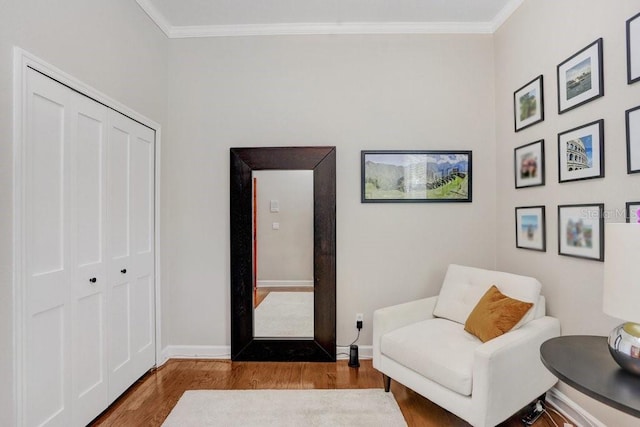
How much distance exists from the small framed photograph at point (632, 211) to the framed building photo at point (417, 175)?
1288 mm

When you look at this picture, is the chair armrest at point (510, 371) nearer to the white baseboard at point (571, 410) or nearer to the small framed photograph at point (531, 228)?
the white baseboard at point (571, 410)

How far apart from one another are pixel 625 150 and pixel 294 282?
2380mm

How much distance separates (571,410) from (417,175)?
1940mm

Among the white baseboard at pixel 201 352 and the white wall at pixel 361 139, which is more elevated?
the white wall at pixel 361 139

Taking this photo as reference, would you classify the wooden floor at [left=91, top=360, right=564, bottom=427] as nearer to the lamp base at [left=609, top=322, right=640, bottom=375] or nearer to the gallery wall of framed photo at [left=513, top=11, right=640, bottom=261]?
the lamp base at [left=609, top=322, right=640, bottom=375]

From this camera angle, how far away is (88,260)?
200 cm

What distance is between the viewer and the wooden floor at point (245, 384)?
2062 millimetres

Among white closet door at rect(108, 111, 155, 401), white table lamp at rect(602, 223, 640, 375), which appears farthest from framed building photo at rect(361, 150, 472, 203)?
white closet door at rect(108, 111, 155, 401)

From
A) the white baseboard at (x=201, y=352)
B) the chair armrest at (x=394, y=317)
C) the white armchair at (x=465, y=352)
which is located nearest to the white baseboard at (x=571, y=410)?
the white armchair at (x=465, y=352)

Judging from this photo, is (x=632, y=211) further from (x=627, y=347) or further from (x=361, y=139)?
(x=361, y=139)

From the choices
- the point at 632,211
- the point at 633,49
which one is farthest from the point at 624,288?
the point at 633,49

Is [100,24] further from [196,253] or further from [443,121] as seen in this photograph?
Answer: [443,121]

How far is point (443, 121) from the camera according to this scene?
9.67ft

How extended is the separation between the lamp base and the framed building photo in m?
1.78
